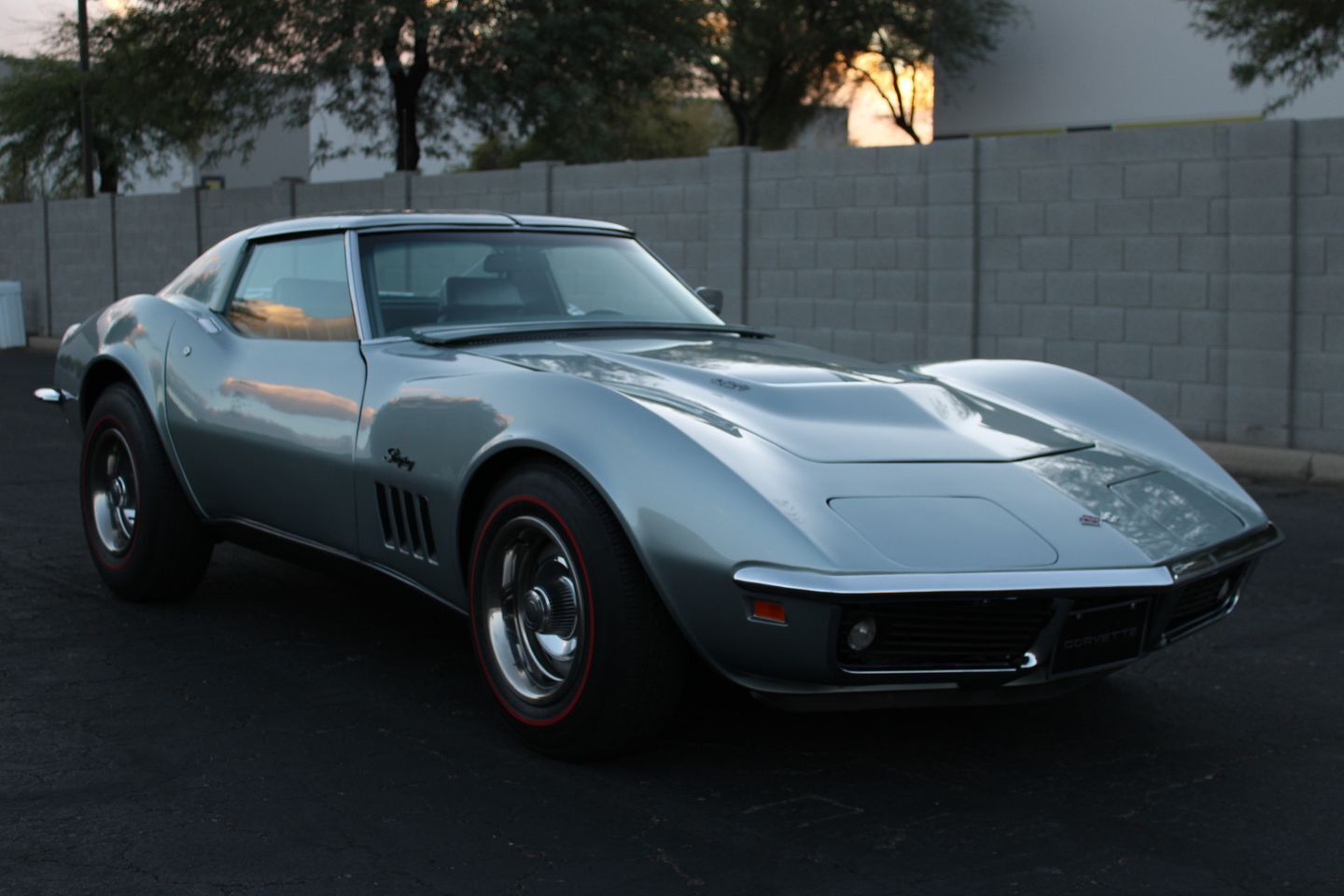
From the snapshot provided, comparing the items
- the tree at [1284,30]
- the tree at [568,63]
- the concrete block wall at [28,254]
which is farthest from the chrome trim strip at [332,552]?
the concrete block wall at [28,254]

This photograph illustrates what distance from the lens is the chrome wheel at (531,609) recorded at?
140 inches

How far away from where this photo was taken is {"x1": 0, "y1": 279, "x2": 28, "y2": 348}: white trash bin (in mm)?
21359

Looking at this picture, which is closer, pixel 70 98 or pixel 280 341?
pixel 280 341

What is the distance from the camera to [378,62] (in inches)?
899

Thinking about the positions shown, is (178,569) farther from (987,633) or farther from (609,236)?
(987,633)

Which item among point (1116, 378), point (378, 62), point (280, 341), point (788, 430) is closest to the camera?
point (788, 430)

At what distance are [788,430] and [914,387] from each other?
66cm

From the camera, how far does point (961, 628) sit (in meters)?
3.16

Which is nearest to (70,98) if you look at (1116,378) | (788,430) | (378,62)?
(378,62)

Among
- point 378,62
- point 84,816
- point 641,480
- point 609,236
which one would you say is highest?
point 378,62

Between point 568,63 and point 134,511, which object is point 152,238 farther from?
point 134,511

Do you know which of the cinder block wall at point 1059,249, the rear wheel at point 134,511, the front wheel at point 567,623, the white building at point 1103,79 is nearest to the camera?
the front wheel at point 567,623

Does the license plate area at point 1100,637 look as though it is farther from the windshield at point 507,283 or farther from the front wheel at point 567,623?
the windshield at point 507,283

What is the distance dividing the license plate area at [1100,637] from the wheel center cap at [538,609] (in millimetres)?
1194
